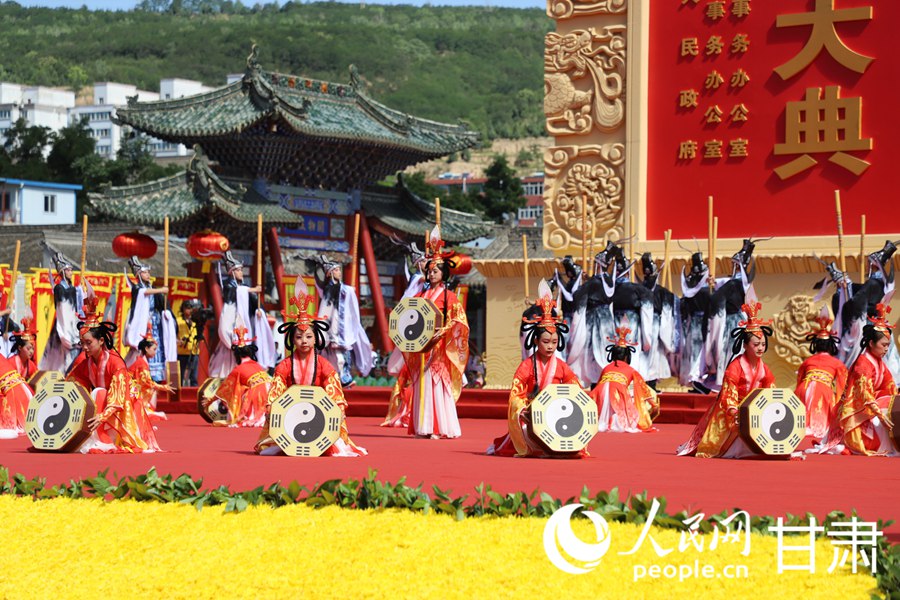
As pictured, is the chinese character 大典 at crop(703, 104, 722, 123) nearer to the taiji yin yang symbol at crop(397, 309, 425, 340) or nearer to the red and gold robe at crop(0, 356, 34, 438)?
the taiji yin yang symbol at crop(397, 309, 425, 340)

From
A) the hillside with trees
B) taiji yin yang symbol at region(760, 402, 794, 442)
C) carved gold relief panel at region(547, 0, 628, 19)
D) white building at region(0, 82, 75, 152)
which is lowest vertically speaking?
taiji yin yang symbol at region(760, 402, 794, 442)

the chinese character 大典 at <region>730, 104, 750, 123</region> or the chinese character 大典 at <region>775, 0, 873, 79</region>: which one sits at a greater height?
the chinese character 大典 at <region>775, 0, 873, 79</region>

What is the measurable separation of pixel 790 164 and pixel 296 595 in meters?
11.7

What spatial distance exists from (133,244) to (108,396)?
1102cm

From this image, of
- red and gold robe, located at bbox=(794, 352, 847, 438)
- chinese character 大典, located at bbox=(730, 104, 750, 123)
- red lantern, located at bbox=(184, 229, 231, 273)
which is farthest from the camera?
red lantern, located at bbox=(184, 229, 231, 273)

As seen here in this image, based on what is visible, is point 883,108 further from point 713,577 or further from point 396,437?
point 713,577

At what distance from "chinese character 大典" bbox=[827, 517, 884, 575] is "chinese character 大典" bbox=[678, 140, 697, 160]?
11368 mm

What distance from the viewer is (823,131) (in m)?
16.0

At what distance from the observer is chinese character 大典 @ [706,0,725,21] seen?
1670cm

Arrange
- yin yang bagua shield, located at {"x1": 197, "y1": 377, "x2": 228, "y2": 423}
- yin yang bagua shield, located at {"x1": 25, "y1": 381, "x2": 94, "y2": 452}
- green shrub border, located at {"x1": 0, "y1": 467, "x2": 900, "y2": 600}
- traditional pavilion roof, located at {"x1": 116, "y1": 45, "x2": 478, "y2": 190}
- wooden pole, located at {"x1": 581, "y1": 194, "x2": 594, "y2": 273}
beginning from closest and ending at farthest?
green shrub border, located at {"x1": 0, "y1": 467, "x2": 900, "y2": 600}, yin yang bagua shield, located at {"x1": 25, "y1": 381, "x2": 94, "y2": 452}, yin yang bagua shield, located at {"x1": 197, "y1": 377, "x2": 228, "y2": 423}, wooden pole, located at {"x1": 581, "y1": 194, "x2": 594, "y2": 273}, traditional pavilion roof, located at {"x1": 116, "y1": 45, "x2": 478, "y2": 190}

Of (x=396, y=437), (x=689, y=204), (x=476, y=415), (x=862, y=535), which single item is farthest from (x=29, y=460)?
(x=689, y=204)

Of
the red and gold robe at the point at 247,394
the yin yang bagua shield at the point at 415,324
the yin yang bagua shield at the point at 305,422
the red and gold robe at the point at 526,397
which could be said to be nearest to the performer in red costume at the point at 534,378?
the red and gold robe at the point at 526,397

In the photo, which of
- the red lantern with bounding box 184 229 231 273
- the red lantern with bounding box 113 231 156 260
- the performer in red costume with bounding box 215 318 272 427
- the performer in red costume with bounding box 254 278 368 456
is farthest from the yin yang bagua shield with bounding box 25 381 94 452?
the red lantern with bounding box 113 231 156 260

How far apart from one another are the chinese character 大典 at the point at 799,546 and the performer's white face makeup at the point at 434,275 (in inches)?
232
